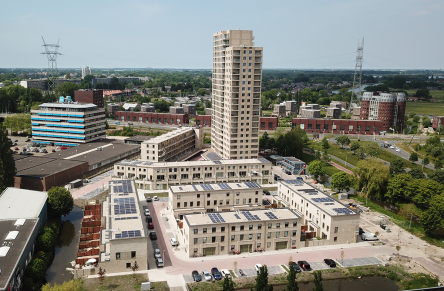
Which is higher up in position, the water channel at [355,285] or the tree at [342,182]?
the tree at [342,182]

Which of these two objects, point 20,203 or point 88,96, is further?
point 88,96

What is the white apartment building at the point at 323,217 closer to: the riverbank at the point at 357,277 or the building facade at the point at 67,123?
the riverbank at the point at 357,277

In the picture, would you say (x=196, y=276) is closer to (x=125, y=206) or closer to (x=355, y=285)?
(x=125, y=206)

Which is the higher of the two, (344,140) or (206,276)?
(344,140)

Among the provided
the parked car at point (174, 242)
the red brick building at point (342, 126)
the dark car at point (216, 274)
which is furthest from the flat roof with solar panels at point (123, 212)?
the red brick building at point (342, 126)

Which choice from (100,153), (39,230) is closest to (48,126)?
(100,153)

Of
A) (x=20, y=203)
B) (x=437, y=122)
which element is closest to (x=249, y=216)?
(x=20, y=203)

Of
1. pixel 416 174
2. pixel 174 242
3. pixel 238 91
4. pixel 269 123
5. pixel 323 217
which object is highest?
pixel 238 91

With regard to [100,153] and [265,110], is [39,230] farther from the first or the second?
[265,110]
